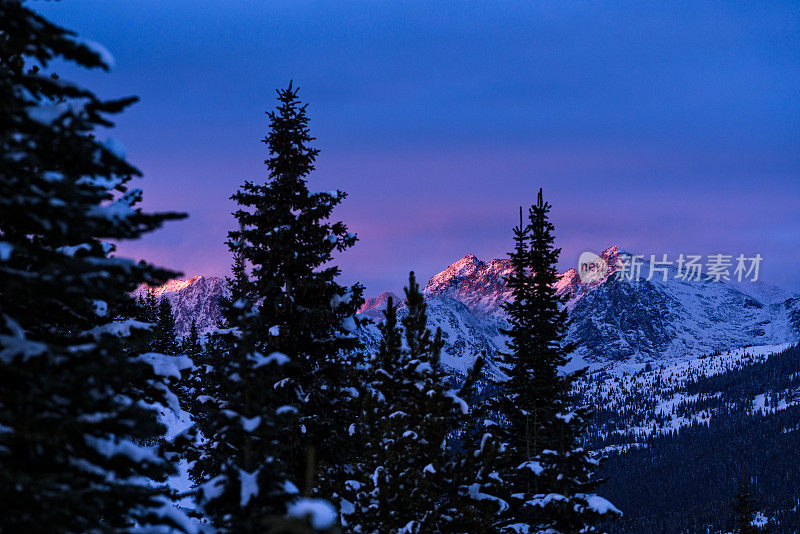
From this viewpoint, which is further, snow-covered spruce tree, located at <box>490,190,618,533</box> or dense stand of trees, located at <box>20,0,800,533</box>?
snow-covered spruce tree, located at <box>490,190,618,533</box>

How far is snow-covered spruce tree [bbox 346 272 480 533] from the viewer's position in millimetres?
16172

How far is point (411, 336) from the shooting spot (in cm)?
2058

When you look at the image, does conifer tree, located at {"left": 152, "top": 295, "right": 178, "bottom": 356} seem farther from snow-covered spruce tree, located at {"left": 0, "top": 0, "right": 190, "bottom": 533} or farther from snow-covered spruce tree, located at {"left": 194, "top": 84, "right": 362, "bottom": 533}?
snow-covered spruce tree, located at {"left": 0, "top": 0, "right": 190, "bottom": 533}

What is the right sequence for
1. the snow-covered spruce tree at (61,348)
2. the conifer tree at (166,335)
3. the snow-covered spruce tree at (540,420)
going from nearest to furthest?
the snow-covered spruce tree at (61,348), the snow-covered spruce tree at (540,420), the conifer tree at (166,335)

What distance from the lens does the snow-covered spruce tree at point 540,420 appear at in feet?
66.6

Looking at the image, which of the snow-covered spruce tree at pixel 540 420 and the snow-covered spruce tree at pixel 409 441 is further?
the snow-covered spruce tree at pixel 540 420

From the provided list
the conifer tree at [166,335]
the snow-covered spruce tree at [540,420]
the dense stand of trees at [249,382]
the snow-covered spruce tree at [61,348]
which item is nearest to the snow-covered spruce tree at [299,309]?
the dense stand of trees at [249,382]

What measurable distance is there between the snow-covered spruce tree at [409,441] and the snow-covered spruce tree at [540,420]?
2019mm

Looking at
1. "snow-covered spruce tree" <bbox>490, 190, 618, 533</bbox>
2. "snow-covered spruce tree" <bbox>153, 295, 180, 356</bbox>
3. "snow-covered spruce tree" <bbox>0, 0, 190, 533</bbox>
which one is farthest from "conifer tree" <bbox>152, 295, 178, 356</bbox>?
"snow-covered spruce tree" <bbox>0, 0, 190, 533</bbox>

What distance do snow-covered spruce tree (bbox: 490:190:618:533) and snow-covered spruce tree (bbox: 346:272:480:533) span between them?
6.62ft

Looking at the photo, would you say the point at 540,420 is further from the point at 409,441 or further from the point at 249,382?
the point at 249,382

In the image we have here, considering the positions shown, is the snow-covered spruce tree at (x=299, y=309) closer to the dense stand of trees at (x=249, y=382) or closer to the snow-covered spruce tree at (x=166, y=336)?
the dense stand of trees at (x=249, y=382)

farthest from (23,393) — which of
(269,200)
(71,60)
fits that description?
(269,200)

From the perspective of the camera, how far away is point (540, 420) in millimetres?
23188
